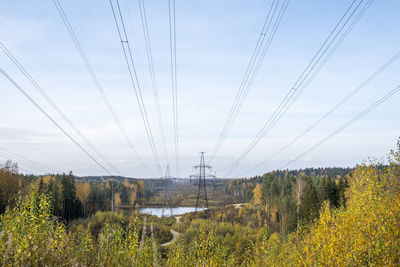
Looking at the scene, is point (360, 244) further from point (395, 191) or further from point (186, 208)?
point (186, 208)

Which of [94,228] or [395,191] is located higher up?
[395,191]

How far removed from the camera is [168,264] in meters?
9.38

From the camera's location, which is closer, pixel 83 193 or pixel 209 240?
pixel 209 240

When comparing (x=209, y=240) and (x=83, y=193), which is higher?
(x=83, y=193)

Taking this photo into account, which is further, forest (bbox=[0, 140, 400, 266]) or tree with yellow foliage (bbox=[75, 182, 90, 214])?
tree with yellow foliage (bbox=[75, 182, 90, 214])

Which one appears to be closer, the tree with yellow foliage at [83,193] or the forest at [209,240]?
the forest at [209,240]

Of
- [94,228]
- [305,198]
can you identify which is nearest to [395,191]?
[305,198]

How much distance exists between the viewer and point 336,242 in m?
10.4

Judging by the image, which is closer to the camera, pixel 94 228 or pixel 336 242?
pixel 336 242

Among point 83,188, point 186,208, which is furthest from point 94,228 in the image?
point 186,208

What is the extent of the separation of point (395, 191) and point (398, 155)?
186 centimetres

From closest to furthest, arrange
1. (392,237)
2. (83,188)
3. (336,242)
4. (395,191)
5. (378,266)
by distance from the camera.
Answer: (378,266) < (392,237) < (336,242) < (395,191) < (83,188)

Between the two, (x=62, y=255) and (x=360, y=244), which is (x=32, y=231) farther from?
(x=360, y=244)

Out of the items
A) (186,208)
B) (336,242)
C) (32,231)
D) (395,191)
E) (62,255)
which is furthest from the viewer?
(186,208)
